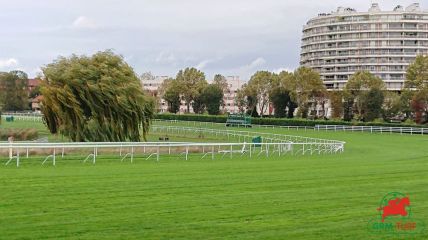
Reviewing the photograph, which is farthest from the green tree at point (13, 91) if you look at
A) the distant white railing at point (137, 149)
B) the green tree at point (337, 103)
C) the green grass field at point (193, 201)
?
the green grass field at point (193, 201)

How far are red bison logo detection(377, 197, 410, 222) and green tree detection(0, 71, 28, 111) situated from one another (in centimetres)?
11549

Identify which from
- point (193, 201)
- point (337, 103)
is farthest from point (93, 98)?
point (337, 103)

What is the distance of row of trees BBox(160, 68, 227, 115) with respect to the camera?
114m

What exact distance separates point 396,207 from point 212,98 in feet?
332

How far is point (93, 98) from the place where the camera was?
3256 centimetres

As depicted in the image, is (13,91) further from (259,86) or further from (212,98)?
(259,86)

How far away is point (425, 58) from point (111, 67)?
6069cm

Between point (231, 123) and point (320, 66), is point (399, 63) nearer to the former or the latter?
point (320, 66)

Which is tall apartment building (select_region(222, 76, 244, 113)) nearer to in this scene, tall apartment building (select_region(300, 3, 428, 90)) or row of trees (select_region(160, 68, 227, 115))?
tall apartment building (select_region(300, 3, 428, 90))

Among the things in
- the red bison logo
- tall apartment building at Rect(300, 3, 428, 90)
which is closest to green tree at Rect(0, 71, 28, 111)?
tall apartment building at Rect(300, 3, 428, 90)

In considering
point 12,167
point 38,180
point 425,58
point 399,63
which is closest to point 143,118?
point 12,167

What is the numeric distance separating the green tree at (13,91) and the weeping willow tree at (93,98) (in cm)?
9278

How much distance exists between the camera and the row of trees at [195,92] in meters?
114

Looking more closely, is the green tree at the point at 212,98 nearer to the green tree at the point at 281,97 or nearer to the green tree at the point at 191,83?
the green tree at the point at 191,83
